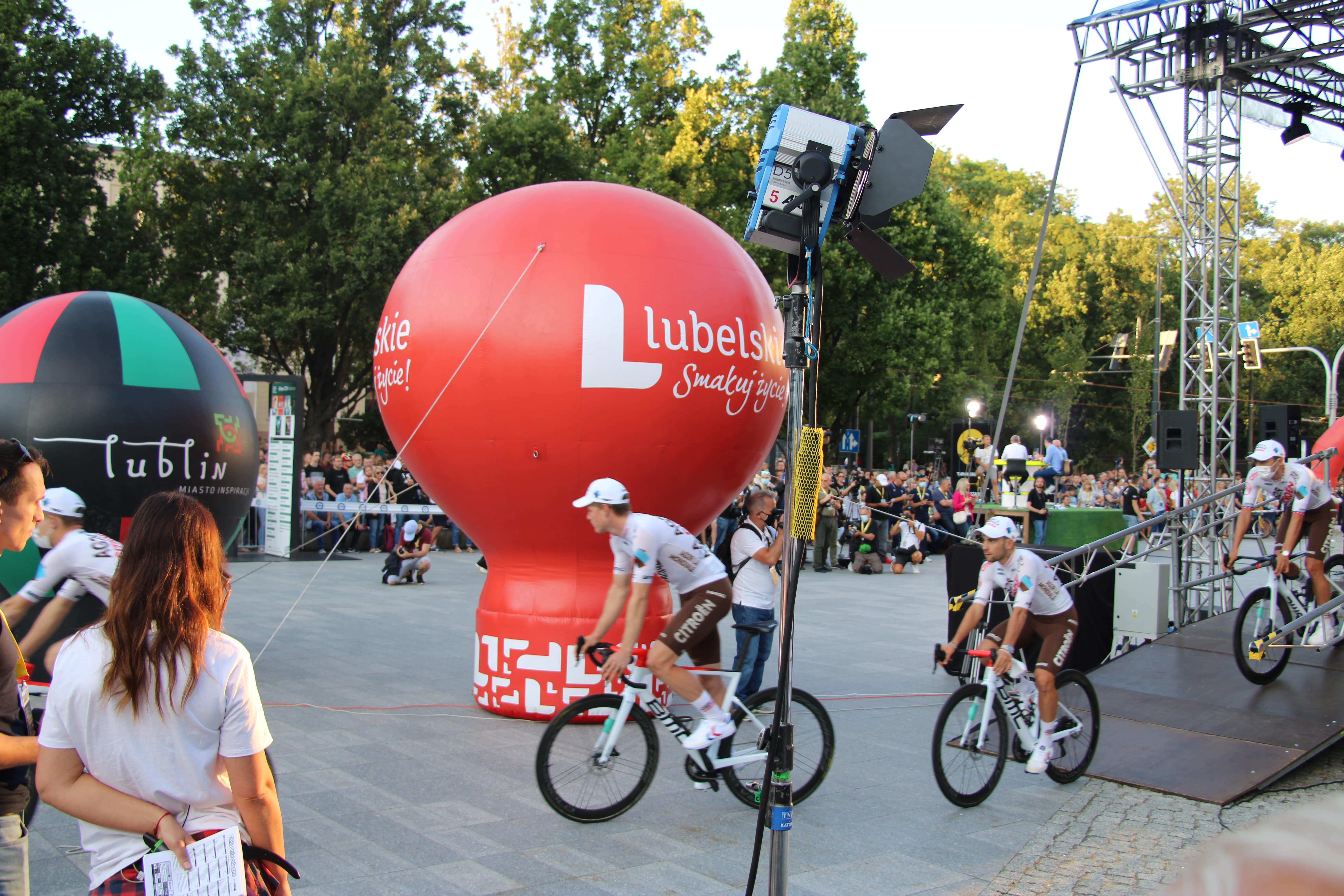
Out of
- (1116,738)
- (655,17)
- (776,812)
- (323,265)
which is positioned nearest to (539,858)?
(776,812)

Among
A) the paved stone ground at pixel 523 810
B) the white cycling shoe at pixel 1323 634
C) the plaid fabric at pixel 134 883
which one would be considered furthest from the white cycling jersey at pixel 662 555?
the white cycling shoe at pixel 1323 634

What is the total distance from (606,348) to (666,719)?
2872 millimetres

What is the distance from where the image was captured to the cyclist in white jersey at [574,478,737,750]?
6406mm

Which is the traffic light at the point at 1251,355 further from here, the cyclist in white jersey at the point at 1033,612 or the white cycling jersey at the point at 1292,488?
the cyclist in white jersey at the point at 1033,612

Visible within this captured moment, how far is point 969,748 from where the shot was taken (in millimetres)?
6797

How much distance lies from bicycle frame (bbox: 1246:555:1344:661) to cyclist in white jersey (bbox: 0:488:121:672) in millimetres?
8904

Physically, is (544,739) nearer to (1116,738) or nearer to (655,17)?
(1116,738)

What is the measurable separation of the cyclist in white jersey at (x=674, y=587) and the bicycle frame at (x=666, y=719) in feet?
0.15

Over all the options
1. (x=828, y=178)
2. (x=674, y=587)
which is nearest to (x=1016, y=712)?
(x=674, y=587)

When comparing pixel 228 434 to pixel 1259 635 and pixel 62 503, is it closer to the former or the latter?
pixel 62 503

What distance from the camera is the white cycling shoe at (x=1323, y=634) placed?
31.9 feet

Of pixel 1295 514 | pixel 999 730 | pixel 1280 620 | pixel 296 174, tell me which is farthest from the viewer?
pixel 296 174

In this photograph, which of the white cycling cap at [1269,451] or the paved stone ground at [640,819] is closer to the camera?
the paved stone ground at [640,819]

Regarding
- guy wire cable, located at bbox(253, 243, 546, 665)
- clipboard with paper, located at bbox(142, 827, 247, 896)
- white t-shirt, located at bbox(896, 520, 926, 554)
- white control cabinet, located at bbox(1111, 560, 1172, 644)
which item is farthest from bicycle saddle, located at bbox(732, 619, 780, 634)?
white t-shirt, located at bbox(896, 520, 926, 554)
